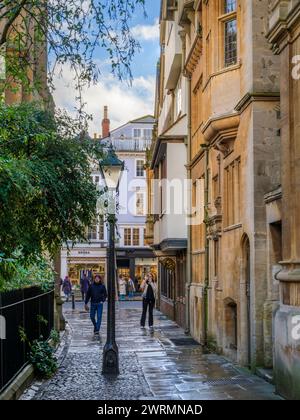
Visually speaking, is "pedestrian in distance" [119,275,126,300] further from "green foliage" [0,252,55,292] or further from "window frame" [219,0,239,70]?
"window frame" [219,0,239,70]

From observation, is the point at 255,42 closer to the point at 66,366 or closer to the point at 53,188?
the point at 53,188

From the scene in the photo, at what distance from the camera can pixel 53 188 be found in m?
14.8

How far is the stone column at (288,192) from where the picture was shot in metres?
11.1

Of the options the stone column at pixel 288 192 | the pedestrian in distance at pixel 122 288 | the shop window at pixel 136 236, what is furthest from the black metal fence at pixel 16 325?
the shop window at pixel 136 236

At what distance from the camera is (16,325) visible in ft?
39.9

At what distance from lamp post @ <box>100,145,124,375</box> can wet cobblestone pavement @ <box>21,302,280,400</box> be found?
0.31 metres

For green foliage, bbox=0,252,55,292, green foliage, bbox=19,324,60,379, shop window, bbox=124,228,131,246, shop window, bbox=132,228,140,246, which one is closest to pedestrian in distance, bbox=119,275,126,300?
shop window, bbox=124,228,131,246

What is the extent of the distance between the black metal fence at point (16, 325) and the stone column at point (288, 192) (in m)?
4.11

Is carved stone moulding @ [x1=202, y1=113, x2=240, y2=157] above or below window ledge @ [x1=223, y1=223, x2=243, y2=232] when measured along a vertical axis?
above

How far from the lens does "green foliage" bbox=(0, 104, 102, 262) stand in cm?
1285

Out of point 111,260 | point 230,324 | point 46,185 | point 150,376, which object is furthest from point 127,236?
point 150,376

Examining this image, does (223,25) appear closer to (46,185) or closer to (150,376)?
(46,185)

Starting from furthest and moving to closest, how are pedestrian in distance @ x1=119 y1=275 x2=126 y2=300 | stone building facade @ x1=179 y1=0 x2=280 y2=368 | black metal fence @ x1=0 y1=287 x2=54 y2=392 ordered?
pedestrian in distance @ x1=119 y1=275 x2=126 y2=300 < stone building facade @ x1=179 y1=0 x2=280 y2=368 < black metal fence @ x1=0 y1=287 x2=54 y2=392

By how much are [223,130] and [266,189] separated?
9.15 ft
